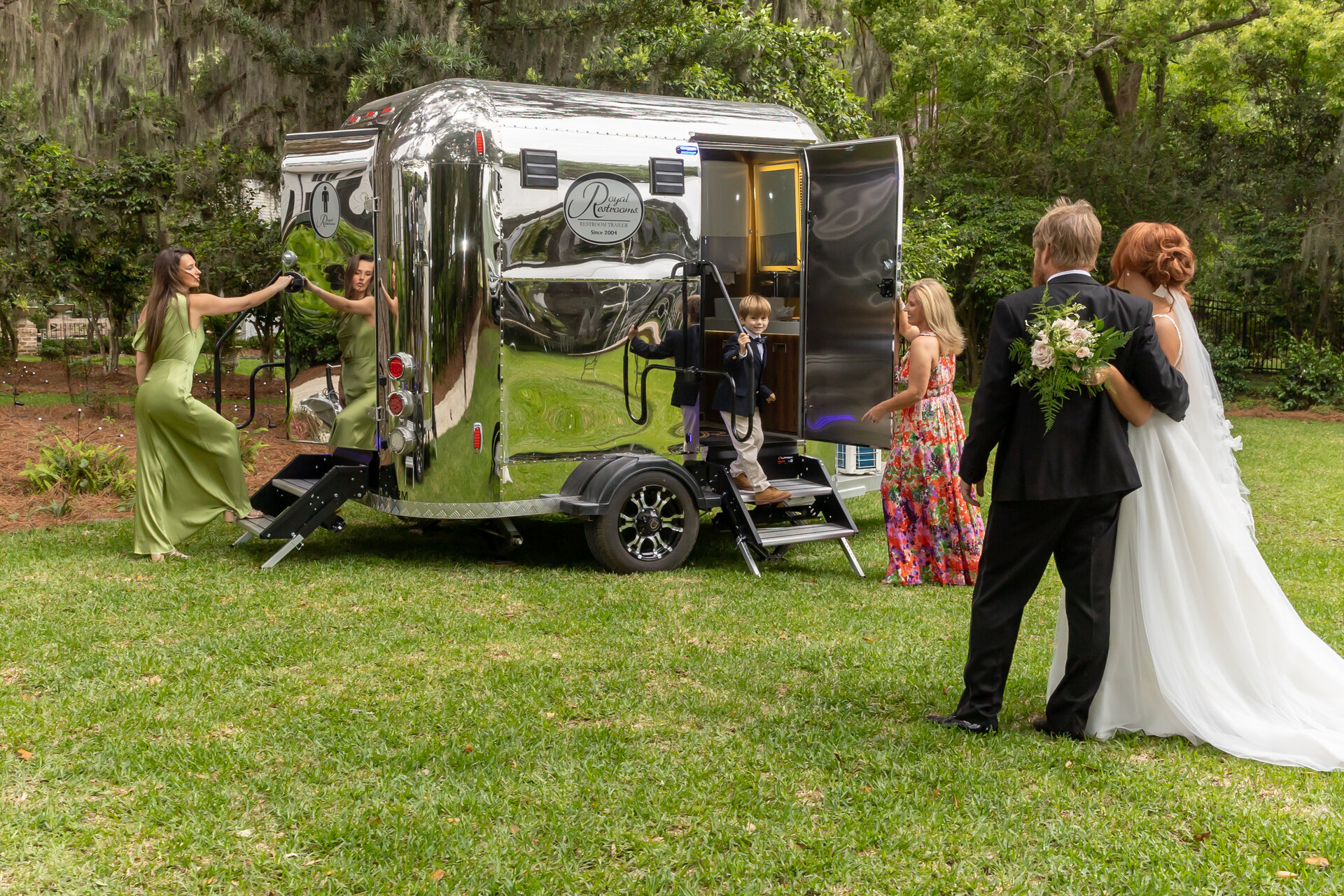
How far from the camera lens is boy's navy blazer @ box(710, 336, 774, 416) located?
724 cm

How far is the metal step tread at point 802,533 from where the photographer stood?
7211mm

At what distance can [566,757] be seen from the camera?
4262mm

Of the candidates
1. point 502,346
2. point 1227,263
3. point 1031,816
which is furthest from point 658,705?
point 1227,263

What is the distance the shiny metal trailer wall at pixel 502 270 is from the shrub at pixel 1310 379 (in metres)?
13.3

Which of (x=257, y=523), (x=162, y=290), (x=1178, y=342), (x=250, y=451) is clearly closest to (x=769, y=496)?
(x=257, y=523)

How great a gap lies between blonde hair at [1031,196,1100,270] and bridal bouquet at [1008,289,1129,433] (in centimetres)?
22

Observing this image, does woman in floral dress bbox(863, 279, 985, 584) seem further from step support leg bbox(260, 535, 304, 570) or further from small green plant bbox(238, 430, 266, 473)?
small green plant bbox(238, 430, 266, 473)

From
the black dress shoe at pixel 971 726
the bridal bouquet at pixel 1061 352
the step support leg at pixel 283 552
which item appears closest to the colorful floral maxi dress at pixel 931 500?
the black dress shoe at pixel 971 726

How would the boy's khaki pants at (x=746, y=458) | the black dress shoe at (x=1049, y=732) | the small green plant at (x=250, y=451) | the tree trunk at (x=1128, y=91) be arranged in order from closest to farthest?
the black dress shoe at (x=1049, y=732)
the boy's khaki pants at (x=746, y=458)
the small green plant at (x=250, y=451)
the tree trunk at (x=1128, y=91)

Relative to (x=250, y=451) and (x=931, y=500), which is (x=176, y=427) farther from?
(x=931, y=500)

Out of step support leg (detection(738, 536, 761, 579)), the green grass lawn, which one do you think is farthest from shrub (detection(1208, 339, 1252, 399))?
step support leg (detection(738, 536, 761, 579))

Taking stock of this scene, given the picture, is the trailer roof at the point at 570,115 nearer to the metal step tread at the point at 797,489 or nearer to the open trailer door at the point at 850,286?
the open trailer door at the point at 850,286

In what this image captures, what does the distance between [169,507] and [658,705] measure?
3834 millimetres

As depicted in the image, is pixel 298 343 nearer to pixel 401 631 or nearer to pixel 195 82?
pixel 401 631
